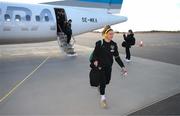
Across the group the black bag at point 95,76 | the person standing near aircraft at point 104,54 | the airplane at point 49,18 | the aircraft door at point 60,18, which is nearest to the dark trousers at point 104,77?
the person standing near aircraft at point 104,54

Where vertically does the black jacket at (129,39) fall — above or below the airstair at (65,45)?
above

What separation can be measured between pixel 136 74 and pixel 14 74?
202 inches

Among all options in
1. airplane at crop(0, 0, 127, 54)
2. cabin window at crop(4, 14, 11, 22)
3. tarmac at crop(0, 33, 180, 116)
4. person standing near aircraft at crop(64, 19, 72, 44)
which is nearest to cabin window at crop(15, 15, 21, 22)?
airplane at crop(0, 0, 127, 54)

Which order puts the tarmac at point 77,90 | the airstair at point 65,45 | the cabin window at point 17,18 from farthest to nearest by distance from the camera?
the airstair at point 65,45
the cabin window at point 17,18
the tarmac at point 77,90

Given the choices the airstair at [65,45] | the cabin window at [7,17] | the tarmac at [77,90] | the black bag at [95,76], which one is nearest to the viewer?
the black bag at [95,76]

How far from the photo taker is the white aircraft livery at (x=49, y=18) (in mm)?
17297

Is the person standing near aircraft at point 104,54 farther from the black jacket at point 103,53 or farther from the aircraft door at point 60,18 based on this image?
the aircraft door at point 60,18

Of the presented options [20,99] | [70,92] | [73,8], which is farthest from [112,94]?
[73,8]

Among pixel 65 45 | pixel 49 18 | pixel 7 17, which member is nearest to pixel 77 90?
pixel 7 17

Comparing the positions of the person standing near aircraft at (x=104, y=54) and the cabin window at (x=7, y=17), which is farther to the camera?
the cabin window at (x=7, y=17)

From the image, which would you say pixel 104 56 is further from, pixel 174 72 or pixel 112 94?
pixel 174 72

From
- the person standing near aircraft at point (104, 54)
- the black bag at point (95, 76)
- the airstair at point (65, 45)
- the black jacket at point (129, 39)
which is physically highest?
the person standing near aircraft at point (104, 54)

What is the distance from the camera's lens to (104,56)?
743 cm

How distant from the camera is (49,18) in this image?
742 inches
